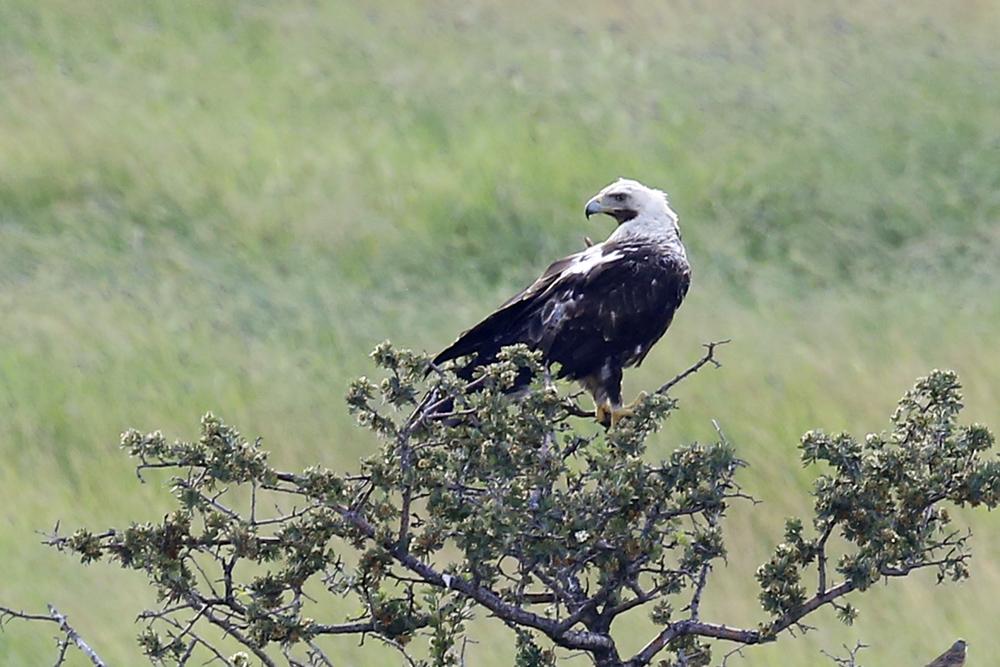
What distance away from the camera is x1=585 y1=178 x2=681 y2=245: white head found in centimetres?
677

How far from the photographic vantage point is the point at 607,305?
6.55 metres

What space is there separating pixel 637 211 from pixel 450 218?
8.14m

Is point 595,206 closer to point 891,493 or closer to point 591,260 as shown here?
point 591,260

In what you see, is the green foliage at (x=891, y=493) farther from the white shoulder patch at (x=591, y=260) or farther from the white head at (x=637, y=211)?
the white head at (x=637, y=211)

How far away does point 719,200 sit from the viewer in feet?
52.0

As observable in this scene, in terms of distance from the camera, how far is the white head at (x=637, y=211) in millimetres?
6773

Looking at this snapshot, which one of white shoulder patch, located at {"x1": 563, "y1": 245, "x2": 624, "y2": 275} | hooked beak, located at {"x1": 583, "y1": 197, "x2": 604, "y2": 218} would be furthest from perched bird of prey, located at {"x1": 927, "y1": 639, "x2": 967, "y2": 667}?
hooked beak, located at {"x1": 583, "y1": 197, "x2": 604, "y2": 218}

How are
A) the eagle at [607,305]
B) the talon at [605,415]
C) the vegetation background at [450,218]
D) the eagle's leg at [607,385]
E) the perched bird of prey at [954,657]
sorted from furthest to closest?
the vegetation background at [450,218]
the eagle's leg at [607,385]
the eagle at [607,305]
the talon at [605,415]
the perched bird of prey at [954,657]

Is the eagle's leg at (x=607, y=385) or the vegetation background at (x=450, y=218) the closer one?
the eagle's leg at (x=607, y=385)

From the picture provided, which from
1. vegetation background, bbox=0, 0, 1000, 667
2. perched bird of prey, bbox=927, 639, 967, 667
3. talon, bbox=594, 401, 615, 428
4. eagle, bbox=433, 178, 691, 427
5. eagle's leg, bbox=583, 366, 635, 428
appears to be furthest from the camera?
vegetation background, bbox=0, 0, 1000, 667

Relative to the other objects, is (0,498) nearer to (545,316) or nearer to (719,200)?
(545,316)

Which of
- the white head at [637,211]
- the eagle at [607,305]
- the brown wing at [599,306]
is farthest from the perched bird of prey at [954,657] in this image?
the white head at [637,211]

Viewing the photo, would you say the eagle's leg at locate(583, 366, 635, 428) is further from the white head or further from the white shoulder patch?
the white head

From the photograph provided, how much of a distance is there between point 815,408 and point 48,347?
210 inches
